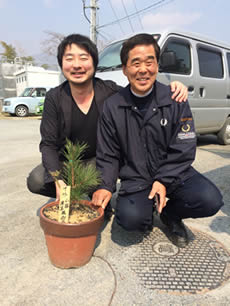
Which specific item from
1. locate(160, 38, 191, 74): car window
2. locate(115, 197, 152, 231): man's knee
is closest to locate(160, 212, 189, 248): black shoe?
locate(115, 197, 152, 231): man's knee

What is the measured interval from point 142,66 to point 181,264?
53.4 inches

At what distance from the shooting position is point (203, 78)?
468 cm

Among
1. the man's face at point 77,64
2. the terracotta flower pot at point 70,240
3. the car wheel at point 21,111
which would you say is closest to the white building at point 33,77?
the car wheel at point 21,111

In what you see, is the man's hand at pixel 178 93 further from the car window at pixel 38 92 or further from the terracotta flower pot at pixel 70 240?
the car window at pixel 38 92

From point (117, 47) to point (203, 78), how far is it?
5.40ft

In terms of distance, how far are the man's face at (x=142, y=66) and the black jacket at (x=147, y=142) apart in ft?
0.41

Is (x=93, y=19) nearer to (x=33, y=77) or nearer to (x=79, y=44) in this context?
(x=33, y=77)

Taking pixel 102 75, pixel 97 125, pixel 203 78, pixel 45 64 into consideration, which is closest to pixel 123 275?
pixel 97 125

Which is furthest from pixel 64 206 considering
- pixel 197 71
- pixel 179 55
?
pixel 197 71

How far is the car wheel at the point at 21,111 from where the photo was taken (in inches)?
525

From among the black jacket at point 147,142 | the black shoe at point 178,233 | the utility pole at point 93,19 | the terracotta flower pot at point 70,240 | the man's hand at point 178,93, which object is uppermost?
the utility pole at point 93,19

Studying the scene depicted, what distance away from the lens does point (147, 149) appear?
74.4 inches

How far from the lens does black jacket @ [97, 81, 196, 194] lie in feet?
6.00

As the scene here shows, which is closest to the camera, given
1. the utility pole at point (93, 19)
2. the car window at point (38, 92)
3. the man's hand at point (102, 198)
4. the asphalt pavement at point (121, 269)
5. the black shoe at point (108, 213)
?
the asphalt pavement at point (121, 269)
